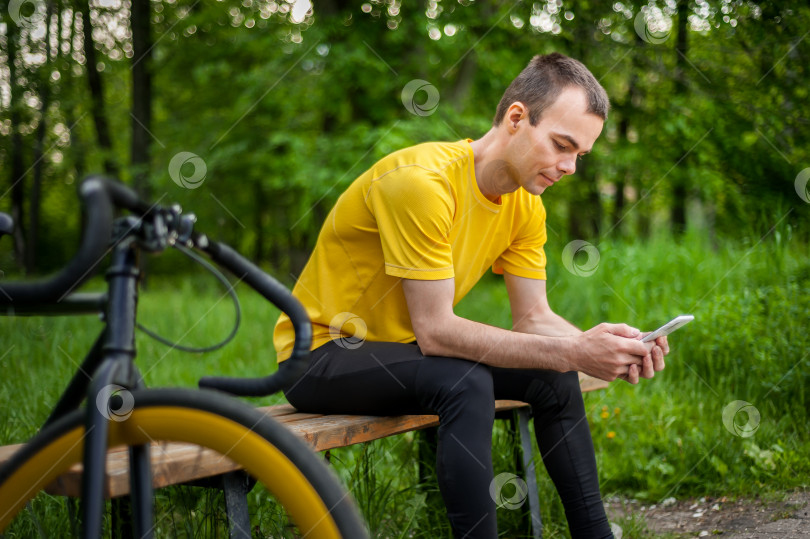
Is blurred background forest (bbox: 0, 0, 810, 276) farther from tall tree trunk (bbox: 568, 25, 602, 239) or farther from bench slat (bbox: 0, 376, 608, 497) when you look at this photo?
bench slat (bbox: 0, 376, 608, 497)

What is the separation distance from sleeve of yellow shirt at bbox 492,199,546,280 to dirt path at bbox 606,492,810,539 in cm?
85

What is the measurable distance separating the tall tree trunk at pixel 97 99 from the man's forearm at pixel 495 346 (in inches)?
433

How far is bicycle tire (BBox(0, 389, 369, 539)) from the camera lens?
3.66 ft

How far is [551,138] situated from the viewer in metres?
2.07

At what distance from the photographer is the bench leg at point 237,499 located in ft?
4.88

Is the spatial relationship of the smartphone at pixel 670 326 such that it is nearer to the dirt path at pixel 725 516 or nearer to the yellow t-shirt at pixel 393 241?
the yellow t-shirt at pixel 393 241

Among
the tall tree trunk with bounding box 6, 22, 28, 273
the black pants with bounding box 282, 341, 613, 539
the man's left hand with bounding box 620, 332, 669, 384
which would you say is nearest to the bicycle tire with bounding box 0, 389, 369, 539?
the black pants with bounding box 282, 341, 613, 539

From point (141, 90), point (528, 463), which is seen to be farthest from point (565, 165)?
point (141, 90)

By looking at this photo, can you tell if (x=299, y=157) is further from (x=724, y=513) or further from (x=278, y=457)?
(x=278, y=457)

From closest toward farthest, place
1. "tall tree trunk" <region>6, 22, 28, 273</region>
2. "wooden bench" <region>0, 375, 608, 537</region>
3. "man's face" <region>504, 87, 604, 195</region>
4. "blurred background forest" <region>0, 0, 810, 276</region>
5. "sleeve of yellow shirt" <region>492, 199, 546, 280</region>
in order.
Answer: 1. "wooden bench" <region>0, 375, 608, 537</region>
2. "man's face" <region>504, 87, 604, 195</region>
3. "sleeve of yellow shirt" <region>492, 199, 546, 280</region>
4. "blurred background forest" <region>0, 0, 810, 276</region>
5. "tall tree trunk" <region>6, 22, 28, 273</region>

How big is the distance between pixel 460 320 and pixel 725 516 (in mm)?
1280

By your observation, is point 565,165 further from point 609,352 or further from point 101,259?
point 101,259

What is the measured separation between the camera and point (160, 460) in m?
1.24

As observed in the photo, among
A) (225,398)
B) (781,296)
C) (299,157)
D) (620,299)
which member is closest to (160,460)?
(225,398)
